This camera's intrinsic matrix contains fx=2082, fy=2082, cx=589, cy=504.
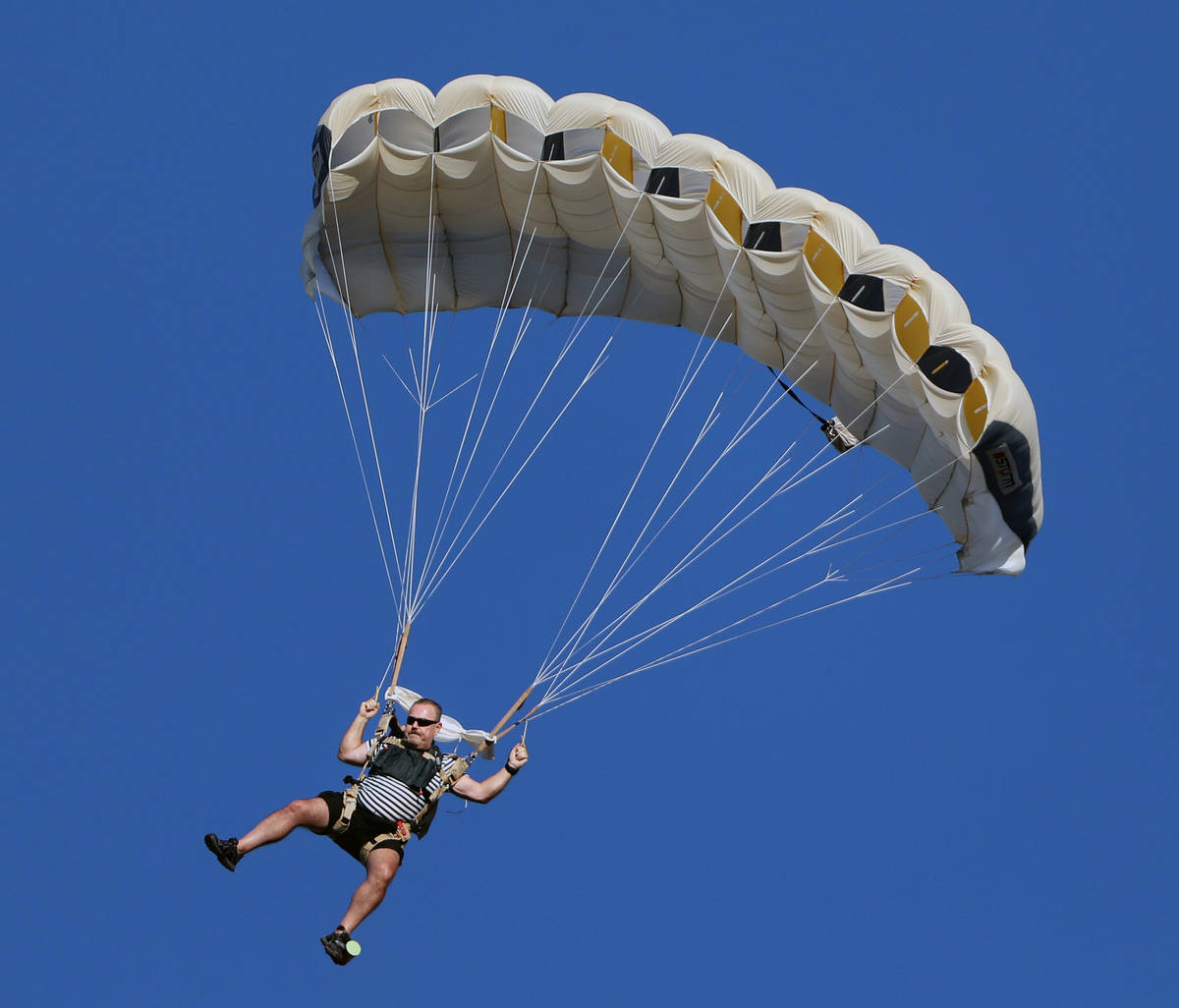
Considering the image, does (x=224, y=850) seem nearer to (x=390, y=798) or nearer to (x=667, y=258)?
(x=390, y=798)

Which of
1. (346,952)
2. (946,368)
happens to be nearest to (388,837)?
(346,952)

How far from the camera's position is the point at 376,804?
14016mm

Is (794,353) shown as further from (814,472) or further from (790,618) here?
(790,618)

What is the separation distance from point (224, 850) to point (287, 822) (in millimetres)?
497

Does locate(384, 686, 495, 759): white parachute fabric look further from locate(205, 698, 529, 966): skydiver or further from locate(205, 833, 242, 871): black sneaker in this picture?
locate(205, 833, 242, 871): black sneaker

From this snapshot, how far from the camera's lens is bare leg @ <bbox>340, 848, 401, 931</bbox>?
44.1 ft

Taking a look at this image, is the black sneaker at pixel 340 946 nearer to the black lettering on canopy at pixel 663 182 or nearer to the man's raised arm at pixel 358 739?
the man's raised arm at pixel 358 739

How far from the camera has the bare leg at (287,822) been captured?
44.4 feet

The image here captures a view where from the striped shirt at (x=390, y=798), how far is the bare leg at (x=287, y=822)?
290 mm

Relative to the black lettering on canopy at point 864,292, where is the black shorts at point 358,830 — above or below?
below

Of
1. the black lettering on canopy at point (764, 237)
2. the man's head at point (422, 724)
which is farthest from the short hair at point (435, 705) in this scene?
the black lettering on canopy at point (764, 237)

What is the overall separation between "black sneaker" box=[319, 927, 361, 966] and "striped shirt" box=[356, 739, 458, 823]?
97 cm

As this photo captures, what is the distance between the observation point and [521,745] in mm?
14570

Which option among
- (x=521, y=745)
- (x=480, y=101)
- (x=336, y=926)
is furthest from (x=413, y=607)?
(x=480, y=101)
